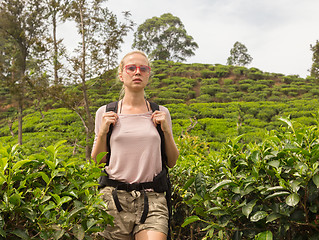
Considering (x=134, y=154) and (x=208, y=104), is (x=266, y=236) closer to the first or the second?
(x=134, y=154)

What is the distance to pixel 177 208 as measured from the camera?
208cm

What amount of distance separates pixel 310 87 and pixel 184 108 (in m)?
11.7

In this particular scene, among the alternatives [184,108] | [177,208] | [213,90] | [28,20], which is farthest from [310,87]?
[177,208]

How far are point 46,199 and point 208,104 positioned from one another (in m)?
15.9

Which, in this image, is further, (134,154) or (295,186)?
(134,154)

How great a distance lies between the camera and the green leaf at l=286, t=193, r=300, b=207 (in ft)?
3.57

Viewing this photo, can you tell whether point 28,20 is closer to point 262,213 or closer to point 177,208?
point 177,208

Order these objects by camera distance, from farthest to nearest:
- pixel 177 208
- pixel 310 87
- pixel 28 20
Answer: pixel 310 87 → pixel 28 20 → pixel 177 208

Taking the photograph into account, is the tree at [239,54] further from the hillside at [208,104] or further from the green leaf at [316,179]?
the green leaf at [316,179]

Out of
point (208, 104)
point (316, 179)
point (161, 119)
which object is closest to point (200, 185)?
point (161, 119)

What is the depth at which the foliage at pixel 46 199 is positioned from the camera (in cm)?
98

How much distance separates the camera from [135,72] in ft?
5.11

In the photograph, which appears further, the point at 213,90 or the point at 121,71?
the point at 213,90

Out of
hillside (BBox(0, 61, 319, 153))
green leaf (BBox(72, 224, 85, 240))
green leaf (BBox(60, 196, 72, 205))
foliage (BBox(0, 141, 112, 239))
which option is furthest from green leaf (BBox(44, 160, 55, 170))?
hillside (BBox(0, 61, 319, 153))
